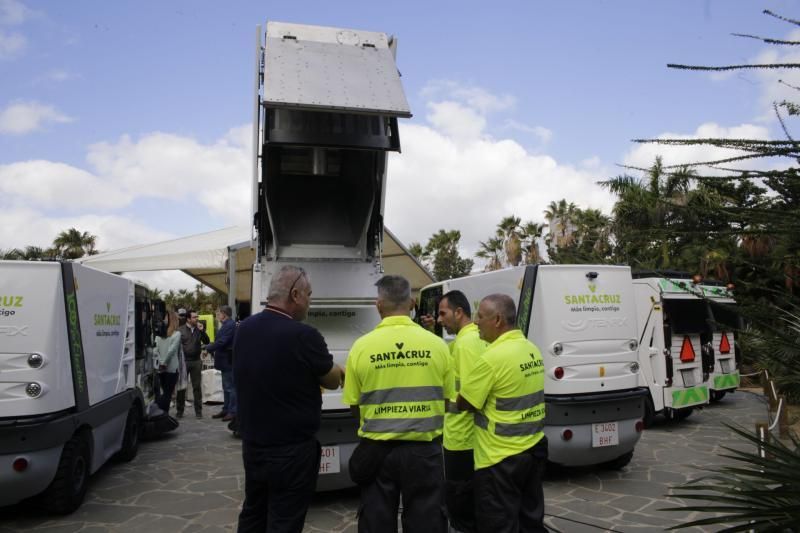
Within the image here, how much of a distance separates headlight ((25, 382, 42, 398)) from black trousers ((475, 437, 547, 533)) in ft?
12.1

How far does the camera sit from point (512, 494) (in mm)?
3594

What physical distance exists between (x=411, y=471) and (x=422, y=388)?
0.48 metres

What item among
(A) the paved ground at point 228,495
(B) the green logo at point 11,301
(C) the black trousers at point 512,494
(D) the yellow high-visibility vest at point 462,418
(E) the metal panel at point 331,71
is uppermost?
(E) the metal panel at point 331,71

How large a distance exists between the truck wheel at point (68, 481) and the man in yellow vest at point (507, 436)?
3781mm

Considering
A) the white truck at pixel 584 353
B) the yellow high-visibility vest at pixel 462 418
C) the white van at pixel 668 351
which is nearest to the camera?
the yellow high-visibility vest at pixel 462 418

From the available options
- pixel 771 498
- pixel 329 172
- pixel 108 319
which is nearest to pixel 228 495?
pixel 108 319

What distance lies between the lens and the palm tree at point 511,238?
112 ft

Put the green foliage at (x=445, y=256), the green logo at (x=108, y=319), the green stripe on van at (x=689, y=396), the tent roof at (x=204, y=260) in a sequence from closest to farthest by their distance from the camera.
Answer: the green logo at (x=108, y=319) < the green stripe on van at (x=689, y=396) < the tent roof at (x=204, y=260) < the green foliage at (x=445, y=256)

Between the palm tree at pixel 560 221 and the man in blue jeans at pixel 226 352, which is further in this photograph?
the palm tree at pixel 560 221

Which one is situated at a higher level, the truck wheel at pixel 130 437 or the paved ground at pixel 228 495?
the truck wheel at pixel 130 437

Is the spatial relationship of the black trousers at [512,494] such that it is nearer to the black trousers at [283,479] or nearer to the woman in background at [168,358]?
the black trousers at [283,479]

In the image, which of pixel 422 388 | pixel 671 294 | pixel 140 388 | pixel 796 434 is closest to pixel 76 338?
pixel 140 388

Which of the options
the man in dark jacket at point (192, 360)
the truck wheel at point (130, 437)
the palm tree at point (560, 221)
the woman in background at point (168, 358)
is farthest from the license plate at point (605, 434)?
the palm tree at point (560, 221)

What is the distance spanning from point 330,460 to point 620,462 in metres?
3.75
